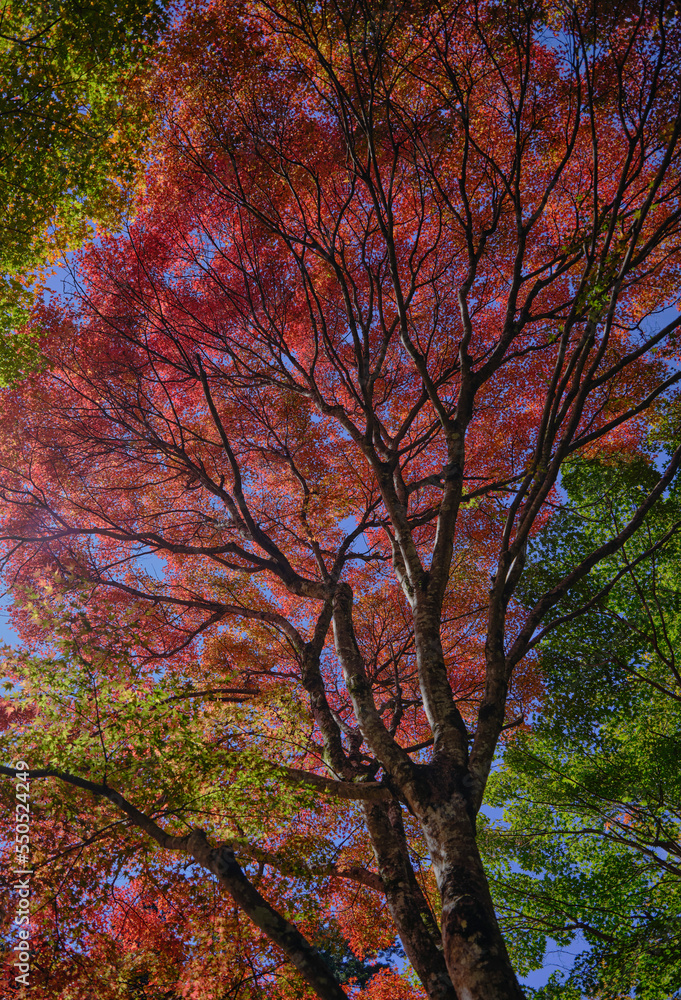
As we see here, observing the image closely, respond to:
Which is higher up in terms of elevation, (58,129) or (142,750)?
(58,129)

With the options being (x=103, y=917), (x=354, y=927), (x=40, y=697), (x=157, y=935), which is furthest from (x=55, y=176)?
(x=354, y=927)

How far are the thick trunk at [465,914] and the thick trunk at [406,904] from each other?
785mm

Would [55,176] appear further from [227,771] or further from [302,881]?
[302,881]

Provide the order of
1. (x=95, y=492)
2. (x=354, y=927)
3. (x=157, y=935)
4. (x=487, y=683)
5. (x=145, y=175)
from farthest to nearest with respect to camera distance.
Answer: (x=95, y=492), (x=145, y=175), (x=354, y=927), (x=157, y=935), (x=487, y=683)

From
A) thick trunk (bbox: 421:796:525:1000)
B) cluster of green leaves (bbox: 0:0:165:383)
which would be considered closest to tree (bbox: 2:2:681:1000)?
thick trunk (bbox: 421:796:525:1000)

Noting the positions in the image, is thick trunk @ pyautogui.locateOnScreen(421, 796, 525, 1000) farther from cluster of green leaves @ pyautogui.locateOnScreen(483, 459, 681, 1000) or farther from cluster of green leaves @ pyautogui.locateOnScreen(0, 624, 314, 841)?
cluster of green leaves @ pyautogui.locateOnScreen(483, 459, 681, 1000)

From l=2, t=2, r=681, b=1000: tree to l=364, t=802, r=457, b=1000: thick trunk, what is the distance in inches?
0.9

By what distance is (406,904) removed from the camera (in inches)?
178

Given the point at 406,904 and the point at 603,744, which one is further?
the point at 603,744

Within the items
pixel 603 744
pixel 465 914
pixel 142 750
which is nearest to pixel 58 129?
pixel 142 750

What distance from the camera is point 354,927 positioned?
7.81 meters

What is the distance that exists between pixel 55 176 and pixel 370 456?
198 inches

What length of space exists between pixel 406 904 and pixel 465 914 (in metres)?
1.45

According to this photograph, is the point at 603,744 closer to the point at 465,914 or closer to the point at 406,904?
the point at 406,904
